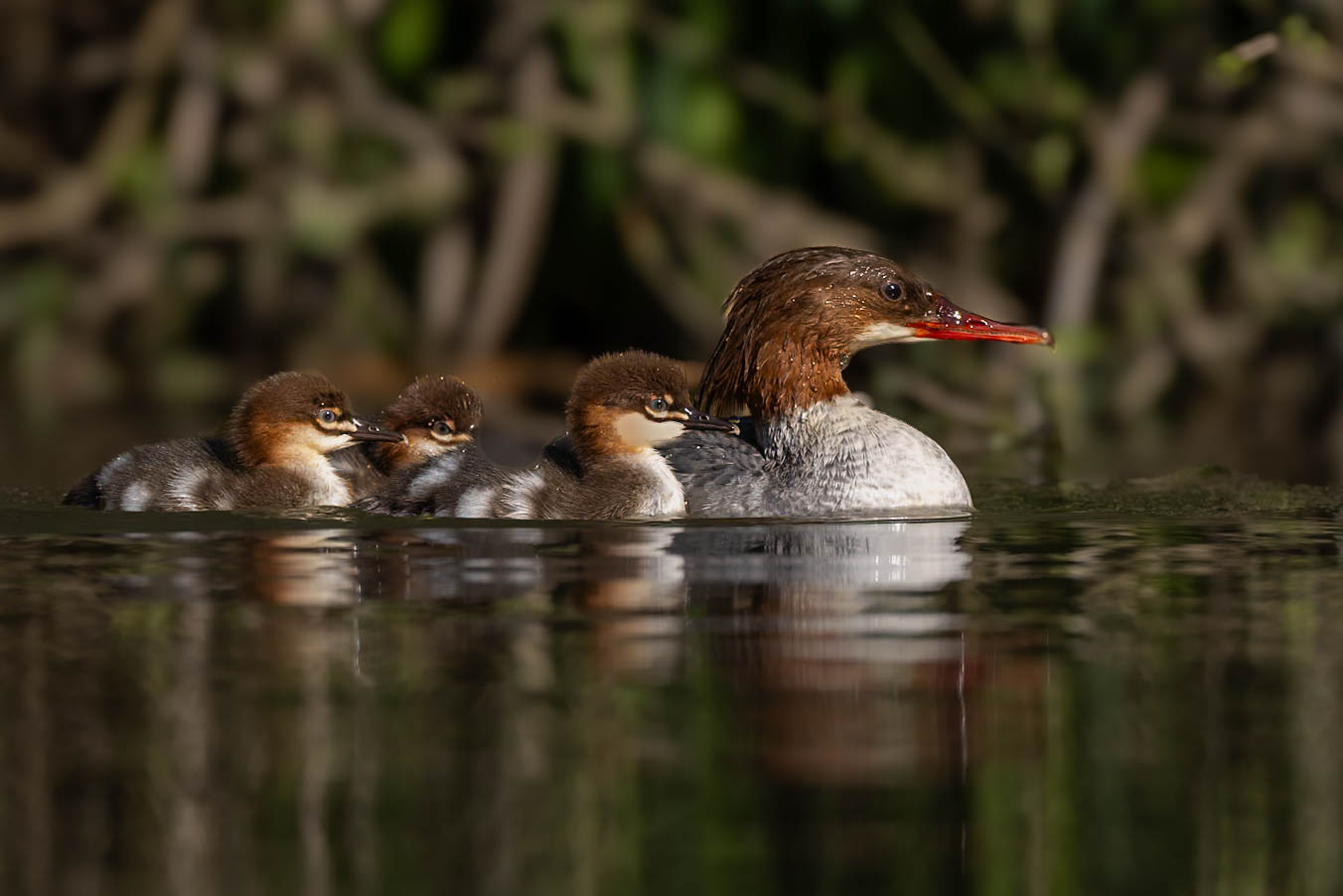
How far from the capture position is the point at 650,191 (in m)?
10.5

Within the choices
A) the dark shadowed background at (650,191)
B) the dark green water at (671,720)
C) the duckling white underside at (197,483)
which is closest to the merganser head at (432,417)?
the duckling white underside at (197,483)

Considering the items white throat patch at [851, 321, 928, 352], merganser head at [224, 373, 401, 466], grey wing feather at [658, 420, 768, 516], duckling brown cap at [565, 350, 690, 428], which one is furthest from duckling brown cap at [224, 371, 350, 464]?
white throat patch at [851, 321, 928, 352]

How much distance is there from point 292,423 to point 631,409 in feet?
3.22

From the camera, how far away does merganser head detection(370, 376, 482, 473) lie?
6.69 meters

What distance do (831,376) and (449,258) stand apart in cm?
515

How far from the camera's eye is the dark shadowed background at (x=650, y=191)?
33.0 ft

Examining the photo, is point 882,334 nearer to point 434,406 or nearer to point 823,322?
point 823,322

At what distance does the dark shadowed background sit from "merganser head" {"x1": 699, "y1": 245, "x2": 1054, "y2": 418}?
97.6 inches

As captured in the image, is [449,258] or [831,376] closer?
[831,376]

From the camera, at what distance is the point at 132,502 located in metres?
6.17

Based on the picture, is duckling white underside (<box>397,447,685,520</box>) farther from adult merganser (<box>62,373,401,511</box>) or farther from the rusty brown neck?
the rusty brown neck

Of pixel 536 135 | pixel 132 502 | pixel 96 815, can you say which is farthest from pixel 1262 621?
pixel 536 135

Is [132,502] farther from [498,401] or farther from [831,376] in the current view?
[498,401]

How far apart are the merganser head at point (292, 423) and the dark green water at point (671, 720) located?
3.43 feet
